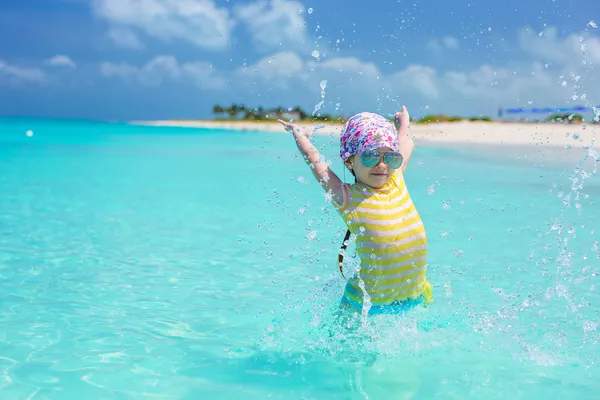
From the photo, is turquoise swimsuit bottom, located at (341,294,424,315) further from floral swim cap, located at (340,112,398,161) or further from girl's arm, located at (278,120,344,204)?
floral swim cap, located at (340,112,398,161)

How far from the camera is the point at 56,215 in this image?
31.8 feet

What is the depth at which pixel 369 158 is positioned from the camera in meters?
3.62

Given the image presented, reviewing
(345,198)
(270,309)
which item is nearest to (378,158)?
(345,198)

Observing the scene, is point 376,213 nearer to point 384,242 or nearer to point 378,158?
point 384,242

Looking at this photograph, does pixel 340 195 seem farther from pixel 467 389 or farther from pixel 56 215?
pixel 56 215

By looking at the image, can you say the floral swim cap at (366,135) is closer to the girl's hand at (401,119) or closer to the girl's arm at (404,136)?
the girl's arm at (404,136)

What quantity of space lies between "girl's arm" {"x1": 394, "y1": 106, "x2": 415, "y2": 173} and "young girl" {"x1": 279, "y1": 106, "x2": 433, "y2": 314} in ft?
1.31

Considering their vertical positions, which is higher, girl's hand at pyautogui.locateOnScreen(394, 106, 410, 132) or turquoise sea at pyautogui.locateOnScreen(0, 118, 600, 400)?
girl's hand at pyautogui.locateOnScreen(394, 106, 410, 132)

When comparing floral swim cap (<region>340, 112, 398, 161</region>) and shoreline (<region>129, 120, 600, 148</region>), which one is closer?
floral swim cap (<region>340, 112, 398, 161</region>)

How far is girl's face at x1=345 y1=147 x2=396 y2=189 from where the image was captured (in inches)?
145

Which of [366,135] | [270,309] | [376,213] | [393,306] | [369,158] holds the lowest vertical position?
[270,309]

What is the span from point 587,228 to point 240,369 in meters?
6.67

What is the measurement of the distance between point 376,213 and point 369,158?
1.04 ft

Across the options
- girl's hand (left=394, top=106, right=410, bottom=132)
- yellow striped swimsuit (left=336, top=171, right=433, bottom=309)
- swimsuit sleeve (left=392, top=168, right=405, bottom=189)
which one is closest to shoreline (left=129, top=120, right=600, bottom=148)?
girl's hand (left=394, top=106, right=410, bottom=132)
